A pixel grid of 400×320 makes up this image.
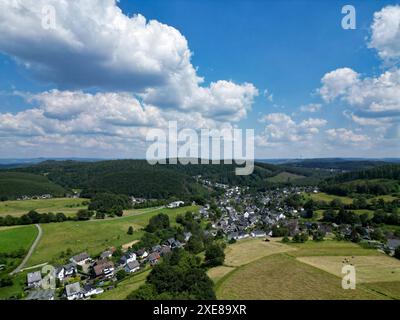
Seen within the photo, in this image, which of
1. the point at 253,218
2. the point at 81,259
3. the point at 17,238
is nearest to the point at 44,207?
the point at 17,238

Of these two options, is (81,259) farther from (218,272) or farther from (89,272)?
(218,272)

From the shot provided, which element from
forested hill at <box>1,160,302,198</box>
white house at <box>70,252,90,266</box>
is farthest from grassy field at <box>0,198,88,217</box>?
white house at <box>70,252,90,266</box>

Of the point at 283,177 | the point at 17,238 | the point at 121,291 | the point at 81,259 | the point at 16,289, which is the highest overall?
the point at 283,177

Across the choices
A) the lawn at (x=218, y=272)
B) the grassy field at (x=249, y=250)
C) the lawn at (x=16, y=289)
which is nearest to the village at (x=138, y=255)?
the lawn at (x=16, y=289)

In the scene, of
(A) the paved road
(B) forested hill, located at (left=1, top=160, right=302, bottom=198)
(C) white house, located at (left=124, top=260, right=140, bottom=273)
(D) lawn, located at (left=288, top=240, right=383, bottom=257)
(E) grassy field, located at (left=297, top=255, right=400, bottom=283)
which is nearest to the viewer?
(E) grassy field, located at (left=297, top=255, right=400, bottom=283)

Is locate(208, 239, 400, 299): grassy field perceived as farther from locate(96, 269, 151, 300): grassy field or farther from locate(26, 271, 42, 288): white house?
locate(26, 271, 42, 288): white house

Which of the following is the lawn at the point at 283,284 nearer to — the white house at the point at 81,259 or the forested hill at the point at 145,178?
the white house at the point at 81,259
